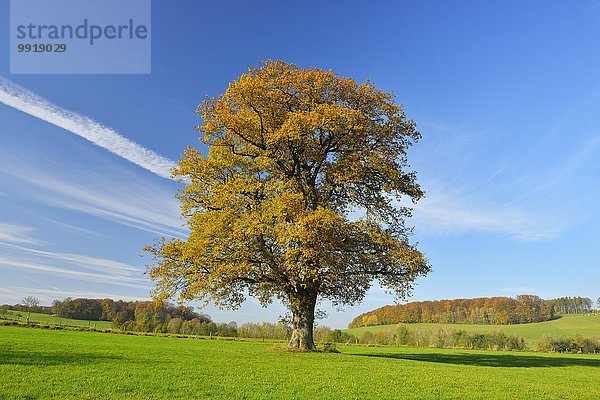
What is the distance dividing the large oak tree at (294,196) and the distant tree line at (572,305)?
145624mm

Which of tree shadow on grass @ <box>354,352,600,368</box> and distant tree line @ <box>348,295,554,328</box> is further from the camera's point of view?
distant tree line @ <box>348,295,554,328</box>

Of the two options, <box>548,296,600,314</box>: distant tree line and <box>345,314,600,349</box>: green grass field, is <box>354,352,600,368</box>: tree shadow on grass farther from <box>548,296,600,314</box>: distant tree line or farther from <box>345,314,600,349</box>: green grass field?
<box>548,296,600,314</box>: distant tree line

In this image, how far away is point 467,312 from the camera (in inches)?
4284

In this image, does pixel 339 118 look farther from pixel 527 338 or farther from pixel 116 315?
pixel 527 338

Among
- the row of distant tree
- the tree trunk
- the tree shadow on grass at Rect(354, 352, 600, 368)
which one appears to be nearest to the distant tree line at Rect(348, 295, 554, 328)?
the row of distant tree

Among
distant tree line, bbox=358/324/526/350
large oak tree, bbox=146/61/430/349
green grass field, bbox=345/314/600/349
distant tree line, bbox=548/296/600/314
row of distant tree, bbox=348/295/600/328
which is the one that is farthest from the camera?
distant tree line, bbox=548/296/600/314

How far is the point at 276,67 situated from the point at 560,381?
2266cm

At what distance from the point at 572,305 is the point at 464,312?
6475 cm

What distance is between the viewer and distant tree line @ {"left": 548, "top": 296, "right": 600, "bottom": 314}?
138400 millimetres

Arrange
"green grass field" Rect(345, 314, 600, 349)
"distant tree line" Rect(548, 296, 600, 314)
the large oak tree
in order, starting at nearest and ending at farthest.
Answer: the large oak tree → "green grass field" Rect(345, 314, 600, 349) → "distant tree line" Rect(548, 296, 600, 314)

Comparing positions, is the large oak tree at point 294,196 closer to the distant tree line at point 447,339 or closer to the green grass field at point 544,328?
the distant tree line at point 447,339

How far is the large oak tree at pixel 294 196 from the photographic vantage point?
67.5 ft

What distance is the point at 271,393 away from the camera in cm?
952

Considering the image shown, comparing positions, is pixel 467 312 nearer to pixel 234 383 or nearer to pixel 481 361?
pixel 481 361
